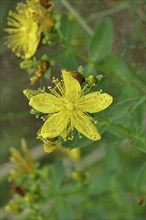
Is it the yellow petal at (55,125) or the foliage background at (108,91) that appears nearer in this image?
the yellow petal at (55,125)

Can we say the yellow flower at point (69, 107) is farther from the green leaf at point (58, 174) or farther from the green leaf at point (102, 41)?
the green leaf at point (58, 174)

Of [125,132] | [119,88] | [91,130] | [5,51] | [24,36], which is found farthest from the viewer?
[5,51]

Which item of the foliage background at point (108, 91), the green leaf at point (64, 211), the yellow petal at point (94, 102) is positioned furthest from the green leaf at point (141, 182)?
the yellow petal at point (94, 102)

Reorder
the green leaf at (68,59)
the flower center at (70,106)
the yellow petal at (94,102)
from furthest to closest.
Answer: the green leaf at (68,59), the flower center at (70,106), the yellow petal at (94,102)

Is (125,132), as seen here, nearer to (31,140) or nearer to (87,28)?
(87,28)

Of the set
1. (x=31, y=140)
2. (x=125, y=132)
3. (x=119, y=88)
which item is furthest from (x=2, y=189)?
(x=125, y=132)

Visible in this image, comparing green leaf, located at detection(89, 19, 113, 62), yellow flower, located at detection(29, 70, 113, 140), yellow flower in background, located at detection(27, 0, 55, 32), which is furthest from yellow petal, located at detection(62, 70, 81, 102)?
green leaf, located at detection(89, 19, 113, 62)

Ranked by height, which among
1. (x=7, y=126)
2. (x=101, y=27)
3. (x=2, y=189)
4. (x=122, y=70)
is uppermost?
(x=101, y=27)
